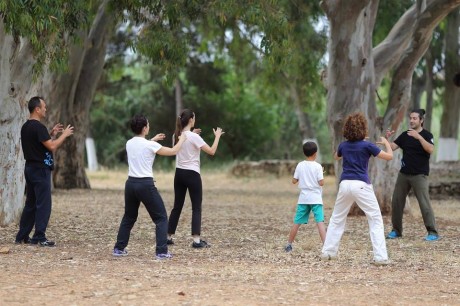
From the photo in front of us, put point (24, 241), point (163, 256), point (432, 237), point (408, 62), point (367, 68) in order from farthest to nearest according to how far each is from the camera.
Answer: point (408, 62), point (367, 68), point (432, 237), point (24, 241), point (163, 256)

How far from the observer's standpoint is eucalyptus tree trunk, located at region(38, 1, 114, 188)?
22.5 meters

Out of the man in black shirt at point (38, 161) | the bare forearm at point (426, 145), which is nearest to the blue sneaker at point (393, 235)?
the bare forearm at point (426, 145)

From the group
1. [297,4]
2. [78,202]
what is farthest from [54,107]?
[297,4]

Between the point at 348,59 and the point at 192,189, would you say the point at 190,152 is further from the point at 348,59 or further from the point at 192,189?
the point at 348,59

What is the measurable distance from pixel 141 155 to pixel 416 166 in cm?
438

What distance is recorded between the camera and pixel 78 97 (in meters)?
23.7

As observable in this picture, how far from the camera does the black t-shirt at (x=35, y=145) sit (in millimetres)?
10859

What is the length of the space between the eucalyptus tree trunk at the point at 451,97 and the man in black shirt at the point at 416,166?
579 inches

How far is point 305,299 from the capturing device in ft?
25.7

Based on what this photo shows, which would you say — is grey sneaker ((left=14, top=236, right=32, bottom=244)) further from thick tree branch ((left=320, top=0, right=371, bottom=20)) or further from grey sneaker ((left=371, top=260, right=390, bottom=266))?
thick tree branch ((left=320, top=0, right=371, bottom=20))

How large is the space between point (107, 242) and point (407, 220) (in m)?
6.17

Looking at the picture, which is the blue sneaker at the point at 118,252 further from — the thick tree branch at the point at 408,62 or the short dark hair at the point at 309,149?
the thick tree branch at the point at 408,62

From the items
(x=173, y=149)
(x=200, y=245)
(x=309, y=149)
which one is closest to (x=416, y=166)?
(x=309, y=149)

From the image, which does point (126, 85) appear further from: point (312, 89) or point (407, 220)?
point (407, 220)
